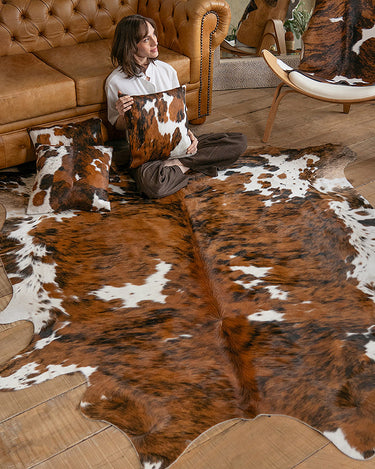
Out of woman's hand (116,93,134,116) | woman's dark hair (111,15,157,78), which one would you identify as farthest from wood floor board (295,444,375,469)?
woman's dark hair (111,15,157,78)

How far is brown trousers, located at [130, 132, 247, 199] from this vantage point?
2.38m

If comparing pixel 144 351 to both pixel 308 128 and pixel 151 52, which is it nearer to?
pixel 151 52

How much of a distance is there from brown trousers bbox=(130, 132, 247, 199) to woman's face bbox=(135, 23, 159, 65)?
1.64 ft

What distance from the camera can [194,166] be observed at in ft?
8.47

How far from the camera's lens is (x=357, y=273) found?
191cm

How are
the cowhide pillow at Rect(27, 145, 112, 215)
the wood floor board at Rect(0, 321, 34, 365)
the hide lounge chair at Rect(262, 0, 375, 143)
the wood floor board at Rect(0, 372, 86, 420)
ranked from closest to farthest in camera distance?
the wood floor board at Rect(0, 372, 86, 420) → the wood floor board at Rect(0, 321, 34, 365) → the cowhide pillow at Rect(27, 145, 112, 215) → the hide lounge chair at Rect(262, 0, 375, 143)

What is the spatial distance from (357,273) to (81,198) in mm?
1212

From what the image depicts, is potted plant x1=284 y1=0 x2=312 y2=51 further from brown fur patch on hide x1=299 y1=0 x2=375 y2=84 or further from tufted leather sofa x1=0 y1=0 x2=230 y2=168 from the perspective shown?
tufted leather sofa x1=0 y1=0 x2=230 y2=168

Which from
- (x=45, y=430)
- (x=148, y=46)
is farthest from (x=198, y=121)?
(x=45, y=430)

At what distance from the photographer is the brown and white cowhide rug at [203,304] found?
1432 mm

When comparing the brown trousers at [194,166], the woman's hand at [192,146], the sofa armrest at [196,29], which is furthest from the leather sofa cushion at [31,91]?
the sofa armrest at [196,29]

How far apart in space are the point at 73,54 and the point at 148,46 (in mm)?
595

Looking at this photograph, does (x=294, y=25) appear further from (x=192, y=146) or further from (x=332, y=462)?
(x=332, y=462)

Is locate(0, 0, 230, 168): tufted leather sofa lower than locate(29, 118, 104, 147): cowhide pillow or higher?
higher
